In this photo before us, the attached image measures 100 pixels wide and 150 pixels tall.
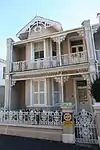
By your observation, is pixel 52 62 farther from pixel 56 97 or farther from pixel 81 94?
pixel 81 94

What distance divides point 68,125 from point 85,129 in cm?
81

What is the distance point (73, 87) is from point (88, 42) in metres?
3.62

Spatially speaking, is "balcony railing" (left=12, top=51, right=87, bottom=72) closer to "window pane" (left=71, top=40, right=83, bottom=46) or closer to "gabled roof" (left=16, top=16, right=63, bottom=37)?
"window pane" (left=71, top=40, right=83, bottom=46)

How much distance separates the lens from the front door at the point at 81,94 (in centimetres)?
1138


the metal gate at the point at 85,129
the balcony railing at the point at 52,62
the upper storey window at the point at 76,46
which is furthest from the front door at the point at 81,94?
the metal gate at the point at 85,129

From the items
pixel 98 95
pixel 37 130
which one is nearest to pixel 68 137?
pixel 37 130

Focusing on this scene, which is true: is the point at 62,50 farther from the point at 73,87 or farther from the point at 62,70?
the point at 73,87

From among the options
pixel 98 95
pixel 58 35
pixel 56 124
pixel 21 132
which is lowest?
pixel 21 132

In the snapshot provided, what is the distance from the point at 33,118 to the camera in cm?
815

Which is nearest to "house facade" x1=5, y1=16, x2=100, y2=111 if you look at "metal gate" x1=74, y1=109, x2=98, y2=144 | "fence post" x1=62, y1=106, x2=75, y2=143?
"metal gate" x1=74, y1=109, x2=98, y2=144

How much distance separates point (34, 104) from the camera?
1198cm

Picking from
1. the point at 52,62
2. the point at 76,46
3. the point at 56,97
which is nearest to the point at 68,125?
the point at 56,97

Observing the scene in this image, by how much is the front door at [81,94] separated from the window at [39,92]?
2.76 metres

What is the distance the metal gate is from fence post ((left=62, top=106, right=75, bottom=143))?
309 mm
